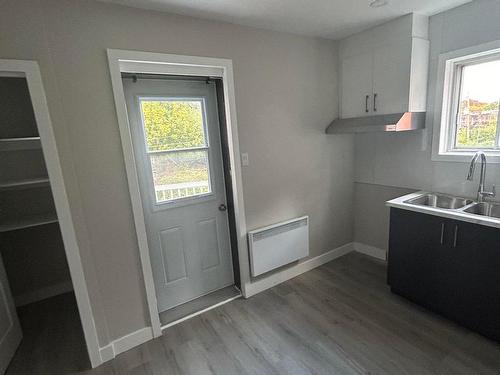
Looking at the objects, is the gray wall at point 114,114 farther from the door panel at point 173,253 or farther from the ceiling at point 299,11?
the door panel at point 173,253

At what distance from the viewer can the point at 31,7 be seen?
1.48m

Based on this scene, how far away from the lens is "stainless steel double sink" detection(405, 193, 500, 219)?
2111 millimetres

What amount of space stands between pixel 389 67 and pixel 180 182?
2192 mm

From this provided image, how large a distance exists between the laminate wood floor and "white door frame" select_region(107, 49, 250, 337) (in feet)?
1.02

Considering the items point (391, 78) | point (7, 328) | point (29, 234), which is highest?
point (391, 78)

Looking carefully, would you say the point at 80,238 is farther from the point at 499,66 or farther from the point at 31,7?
the point at 499,66

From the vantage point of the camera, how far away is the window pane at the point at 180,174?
2277 mm

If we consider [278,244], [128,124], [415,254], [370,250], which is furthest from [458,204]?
[128,124]

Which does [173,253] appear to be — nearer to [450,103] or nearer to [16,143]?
[16,143]

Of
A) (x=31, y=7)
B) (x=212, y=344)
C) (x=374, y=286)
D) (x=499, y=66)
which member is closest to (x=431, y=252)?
(x=374, y=286)

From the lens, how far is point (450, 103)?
2387 millimetres

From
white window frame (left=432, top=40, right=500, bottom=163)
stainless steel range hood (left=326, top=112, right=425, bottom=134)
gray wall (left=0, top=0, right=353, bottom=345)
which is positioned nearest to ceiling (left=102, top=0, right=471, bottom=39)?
gray wall (left=0, top=0, right=353, bottom=345)

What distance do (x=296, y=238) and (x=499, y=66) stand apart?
2.29 meters

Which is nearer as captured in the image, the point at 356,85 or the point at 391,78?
the point at 391,78
